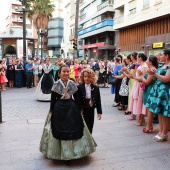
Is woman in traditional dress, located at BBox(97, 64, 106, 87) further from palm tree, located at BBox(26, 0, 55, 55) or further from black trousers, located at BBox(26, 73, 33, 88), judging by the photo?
palm tree, located at BBox(26, 0, 55, 55)

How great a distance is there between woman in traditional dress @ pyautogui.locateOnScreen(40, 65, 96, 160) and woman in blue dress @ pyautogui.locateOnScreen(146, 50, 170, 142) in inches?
68.5

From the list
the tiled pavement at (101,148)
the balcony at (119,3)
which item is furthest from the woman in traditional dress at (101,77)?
the balcony at (119,3)

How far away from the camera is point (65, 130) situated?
4.07 metres

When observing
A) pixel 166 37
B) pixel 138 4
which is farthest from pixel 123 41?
pixel 166 37

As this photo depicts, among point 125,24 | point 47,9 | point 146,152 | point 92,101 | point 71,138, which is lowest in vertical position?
point 146,152

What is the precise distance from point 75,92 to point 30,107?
561cm

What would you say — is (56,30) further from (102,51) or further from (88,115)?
(88,115)

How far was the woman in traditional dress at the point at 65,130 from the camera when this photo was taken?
4.05 m

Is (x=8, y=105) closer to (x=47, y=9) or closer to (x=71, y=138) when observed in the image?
(x=71, y=138)

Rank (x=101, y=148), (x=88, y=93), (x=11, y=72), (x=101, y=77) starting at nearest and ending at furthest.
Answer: (x=88, y=93) → (x=101, y=148) → (x=11, y=72) → (x=101, y=77)

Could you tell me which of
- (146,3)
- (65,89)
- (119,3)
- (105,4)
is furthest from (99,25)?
(65,89)

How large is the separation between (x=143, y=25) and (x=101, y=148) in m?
24.7

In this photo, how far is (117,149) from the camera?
497 centimetres

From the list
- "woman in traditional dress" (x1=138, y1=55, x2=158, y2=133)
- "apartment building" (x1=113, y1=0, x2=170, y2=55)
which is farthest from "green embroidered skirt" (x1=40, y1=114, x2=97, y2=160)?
"apartment building" (x1=113, y1=0, x2=170, y2=55)
